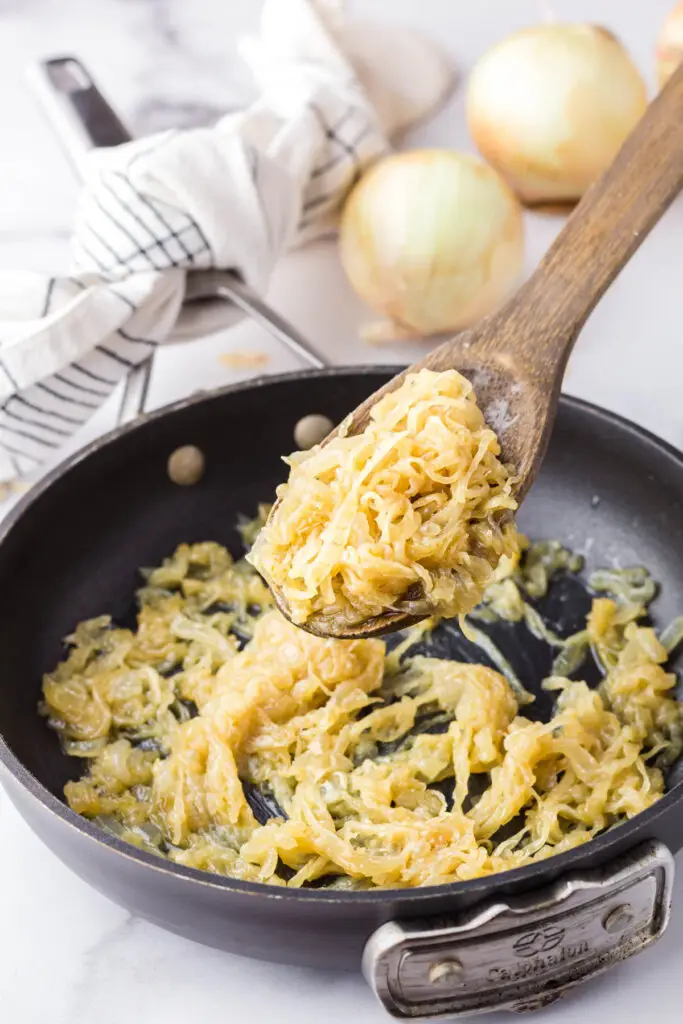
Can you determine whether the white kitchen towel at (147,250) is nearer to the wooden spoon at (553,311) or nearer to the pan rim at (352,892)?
the wooden spoon at (553,311)

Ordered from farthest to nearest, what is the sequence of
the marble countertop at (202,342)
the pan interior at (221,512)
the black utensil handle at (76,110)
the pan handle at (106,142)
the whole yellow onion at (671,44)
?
the whole yellow onion at (671,44) < the black utensil handle at (76,110) < the pan handle at (106,142) < the pan interior at (221,512) < the marble countertop at (202,342)

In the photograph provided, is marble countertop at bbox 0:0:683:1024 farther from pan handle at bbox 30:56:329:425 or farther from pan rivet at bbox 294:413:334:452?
pan rivet at bbox 294:413:334:452

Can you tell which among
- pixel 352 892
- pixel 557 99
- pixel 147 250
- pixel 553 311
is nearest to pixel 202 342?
pixel 147 250

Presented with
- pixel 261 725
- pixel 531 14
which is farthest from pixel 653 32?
pixel 261 725

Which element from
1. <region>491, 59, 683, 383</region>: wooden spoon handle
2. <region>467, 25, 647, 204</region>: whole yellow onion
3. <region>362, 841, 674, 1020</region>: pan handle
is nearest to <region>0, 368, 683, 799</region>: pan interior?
<region>491, 59, 683, 383</region>: wooden spoon handle

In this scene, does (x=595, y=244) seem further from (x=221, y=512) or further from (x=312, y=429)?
(x=221, y=512)

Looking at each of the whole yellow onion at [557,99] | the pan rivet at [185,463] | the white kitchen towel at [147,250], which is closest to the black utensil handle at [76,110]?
the white kitchen towel at [147,250]

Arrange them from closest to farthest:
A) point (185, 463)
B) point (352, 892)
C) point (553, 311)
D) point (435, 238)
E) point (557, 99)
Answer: point (352, 892) < point (553, 311) < point (185, 463) < point (435, 238) < point (557, 99)
